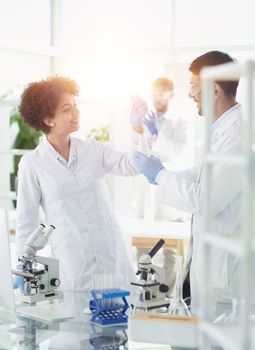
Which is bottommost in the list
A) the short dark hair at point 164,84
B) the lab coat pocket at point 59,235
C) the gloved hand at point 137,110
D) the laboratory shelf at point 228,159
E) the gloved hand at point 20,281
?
the gloved hand at point 20,281

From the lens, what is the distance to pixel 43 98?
11.5ft

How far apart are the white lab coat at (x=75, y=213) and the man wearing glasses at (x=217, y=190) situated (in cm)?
43

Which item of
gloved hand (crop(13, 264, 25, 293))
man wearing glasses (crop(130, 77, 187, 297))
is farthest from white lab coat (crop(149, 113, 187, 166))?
gloved hand (crop(13, 264, 25, 293))

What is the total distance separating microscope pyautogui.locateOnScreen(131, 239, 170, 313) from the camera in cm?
270

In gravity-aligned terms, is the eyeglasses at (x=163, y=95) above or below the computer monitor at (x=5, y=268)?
above

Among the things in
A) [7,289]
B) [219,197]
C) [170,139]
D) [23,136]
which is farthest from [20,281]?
[23,136]

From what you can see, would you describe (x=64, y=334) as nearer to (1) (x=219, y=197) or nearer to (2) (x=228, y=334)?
(1) (x=219, y=197)

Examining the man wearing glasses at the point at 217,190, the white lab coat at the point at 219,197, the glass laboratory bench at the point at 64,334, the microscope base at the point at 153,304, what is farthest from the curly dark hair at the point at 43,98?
the microscope base at the point at 153,304

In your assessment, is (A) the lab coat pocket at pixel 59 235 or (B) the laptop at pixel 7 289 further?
(A) the lab coat pocket at pixel 59 235

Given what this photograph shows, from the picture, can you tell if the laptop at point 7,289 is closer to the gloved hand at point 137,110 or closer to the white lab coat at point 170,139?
the gloved hand at point 137,110

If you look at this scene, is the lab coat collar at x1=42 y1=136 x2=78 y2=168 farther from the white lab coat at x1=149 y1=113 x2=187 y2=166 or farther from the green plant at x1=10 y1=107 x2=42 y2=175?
the green plant at x1=10 y1=107 x2=42 y2=175

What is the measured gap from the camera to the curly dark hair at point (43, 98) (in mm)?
3502

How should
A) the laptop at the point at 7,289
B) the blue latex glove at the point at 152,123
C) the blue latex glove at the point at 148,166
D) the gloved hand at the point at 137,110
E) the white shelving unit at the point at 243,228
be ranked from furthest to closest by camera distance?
the blue latex glove at the point at 152,123 < the gloved hand at the point at 137,110 < the blue latex glove at the point at 148,166 < the laptop at the point at 7,289 < the white shelving unit at the point at 243,228

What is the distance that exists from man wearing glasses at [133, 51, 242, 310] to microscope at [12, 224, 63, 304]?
1.80 feet
